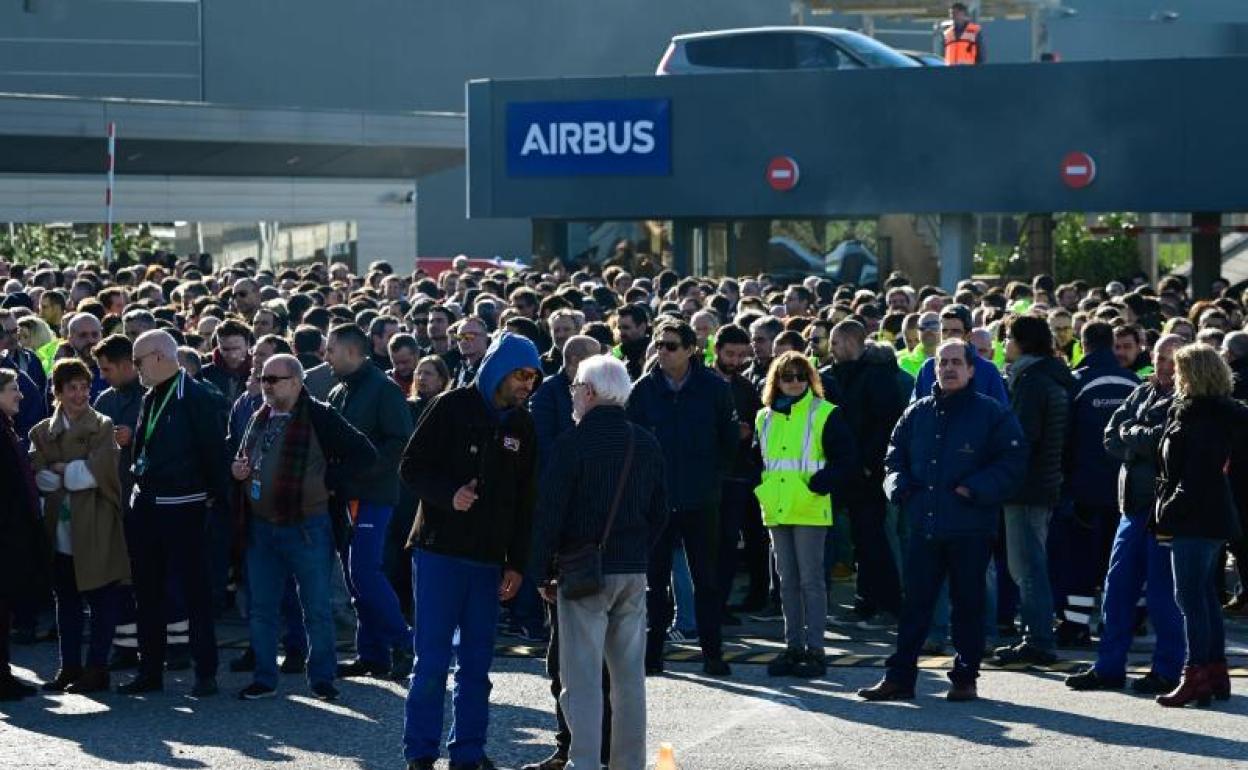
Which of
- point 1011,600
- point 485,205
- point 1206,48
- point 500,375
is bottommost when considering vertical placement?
point 1011,600

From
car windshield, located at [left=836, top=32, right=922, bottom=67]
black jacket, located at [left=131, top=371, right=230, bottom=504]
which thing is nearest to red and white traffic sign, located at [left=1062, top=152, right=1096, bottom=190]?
car windshield, located at [left=836, top=32, right=922, bottom=67]

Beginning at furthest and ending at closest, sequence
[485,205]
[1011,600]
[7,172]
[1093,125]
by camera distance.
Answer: [7,172]
[485,205]
[1093,125]
[1011,600]

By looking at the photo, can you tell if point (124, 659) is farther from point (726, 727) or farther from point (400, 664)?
point (726, 727)

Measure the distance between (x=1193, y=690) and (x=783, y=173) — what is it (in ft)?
60.9

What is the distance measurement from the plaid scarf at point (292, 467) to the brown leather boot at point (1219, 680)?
4476 millimetres

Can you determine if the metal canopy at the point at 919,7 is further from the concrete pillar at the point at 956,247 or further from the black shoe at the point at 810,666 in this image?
the black shoe at the point at 810,666

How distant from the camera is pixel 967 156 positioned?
91.9 feet

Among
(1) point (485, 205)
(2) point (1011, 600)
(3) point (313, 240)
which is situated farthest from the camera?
(3) point (313, 240)

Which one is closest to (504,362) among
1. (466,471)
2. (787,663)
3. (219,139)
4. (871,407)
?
(466,471)

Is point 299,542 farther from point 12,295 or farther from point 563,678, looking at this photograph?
point 12,295

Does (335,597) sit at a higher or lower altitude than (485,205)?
lower

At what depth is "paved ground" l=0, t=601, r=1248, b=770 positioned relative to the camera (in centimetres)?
983

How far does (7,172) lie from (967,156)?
1602cm

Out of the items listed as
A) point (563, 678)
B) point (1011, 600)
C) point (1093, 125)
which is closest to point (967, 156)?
point (1093, 125)
